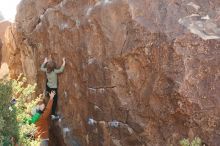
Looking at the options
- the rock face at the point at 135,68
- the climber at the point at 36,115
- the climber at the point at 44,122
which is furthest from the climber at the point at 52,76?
the climber at the point at 36,115

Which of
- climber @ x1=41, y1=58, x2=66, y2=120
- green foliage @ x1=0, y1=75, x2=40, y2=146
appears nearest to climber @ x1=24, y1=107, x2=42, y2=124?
climber @ x1=41, y1=58, x2=66, y2=120

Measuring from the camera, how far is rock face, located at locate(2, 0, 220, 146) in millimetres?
8016

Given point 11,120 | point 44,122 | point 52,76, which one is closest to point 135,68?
point 52,76

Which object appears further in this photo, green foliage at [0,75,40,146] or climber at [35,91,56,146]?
climber at [35,91,56,146]

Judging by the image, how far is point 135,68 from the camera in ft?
29.1

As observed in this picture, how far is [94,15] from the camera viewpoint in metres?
9.66

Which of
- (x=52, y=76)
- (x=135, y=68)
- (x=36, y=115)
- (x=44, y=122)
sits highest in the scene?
(x=135, y=68)

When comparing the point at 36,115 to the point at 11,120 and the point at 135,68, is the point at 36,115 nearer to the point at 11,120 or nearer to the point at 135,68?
the point at 135,68

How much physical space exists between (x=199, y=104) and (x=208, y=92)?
0.29 m

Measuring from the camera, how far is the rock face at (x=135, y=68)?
8.02 meters

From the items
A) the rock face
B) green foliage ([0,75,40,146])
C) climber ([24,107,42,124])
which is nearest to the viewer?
green foliage ([0,75,40,146])

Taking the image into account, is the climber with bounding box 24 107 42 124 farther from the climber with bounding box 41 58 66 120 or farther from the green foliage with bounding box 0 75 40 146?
the green foliage with bounding box 0 75 40 146

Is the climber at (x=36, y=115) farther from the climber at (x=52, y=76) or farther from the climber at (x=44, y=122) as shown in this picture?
the climber at (x=52, y=76)

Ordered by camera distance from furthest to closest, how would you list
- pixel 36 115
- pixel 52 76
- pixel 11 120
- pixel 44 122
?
pixel 52 76 < pixel 44 122 < pixel 36 115 < pixel 11 120
